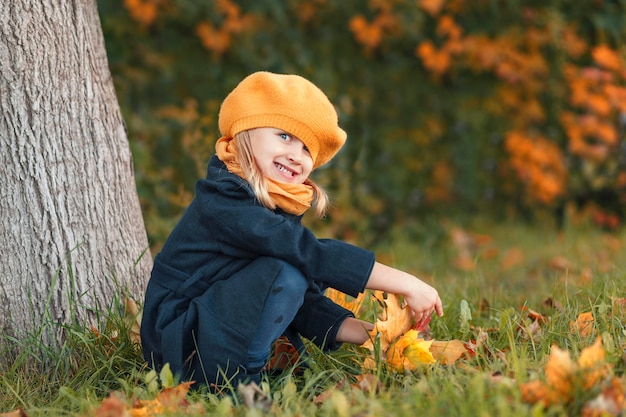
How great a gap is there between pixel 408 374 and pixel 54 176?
1346 mm

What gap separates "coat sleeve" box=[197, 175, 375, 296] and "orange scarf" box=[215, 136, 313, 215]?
9 centimetres

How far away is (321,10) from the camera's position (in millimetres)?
5488

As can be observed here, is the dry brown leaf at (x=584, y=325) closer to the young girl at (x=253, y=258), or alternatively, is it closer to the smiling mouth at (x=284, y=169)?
the young girl at (x=253, y=258)

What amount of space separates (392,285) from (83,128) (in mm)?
1226

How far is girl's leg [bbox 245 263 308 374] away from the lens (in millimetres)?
2182

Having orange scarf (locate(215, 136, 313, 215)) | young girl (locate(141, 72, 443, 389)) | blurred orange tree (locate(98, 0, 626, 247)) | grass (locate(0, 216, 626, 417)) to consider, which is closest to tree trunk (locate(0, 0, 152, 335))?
grass (locate(0, 216, 626, 417))

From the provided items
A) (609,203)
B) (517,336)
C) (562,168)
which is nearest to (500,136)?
(562,168)

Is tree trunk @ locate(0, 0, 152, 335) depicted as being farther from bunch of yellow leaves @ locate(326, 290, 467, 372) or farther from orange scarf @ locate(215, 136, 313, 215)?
bunch of yellow leaves @ locate(326, 290, 467, 372)

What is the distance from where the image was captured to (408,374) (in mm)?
2199

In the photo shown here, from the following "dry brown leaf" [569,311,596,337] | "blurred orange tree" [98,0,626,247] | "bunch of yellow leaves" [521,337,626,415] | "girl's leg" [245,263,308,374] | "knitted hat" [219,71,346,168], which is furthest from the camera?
"blurred orange tree" [98,0,626,247]

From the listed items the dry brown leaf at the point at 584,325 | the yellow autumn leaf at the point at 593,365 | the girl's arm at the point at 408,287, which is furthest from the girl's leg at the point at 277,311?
the dry brown leaf at the point at 584,325

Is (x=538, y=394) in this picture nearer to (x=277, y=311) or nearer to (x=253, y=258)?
(x=277, y=311)

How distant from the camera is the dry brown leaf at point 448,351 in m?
2.33

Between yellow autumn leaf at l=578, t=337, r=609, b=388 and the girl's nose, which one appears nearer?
yellow autumn leaf at l=578, t=337, r=609, b=388
